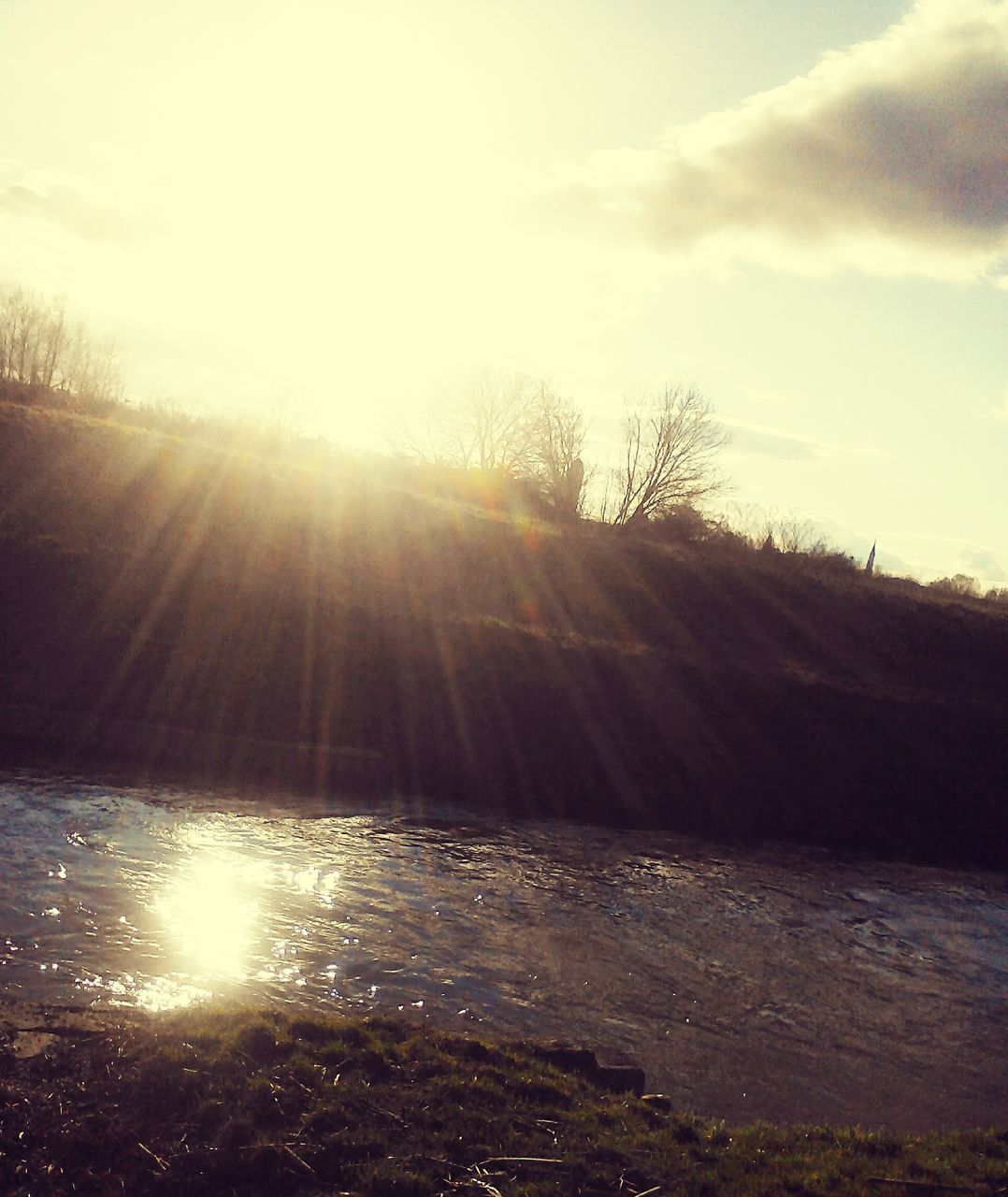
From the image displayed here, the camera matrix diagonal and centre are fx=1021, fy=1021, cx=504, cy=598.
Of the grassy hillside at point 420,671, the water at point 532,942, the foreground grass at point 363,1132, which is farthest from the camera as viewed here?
the grassy hillside at point 420,671

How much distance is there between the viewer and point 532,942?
11.3 metres

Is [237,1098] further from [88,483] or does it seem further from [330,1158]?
[88,483]

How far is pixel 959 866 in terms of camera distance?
767 inches

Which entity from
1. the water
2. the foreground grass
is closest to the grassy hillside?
the water

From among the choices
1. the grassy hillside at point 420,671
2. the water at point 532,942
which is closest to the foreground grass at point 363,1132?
the water at point 532,942

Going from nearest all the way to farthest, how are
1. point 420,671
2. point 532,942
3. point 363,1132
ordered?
point 363,1132 < point 532,942 < point 420,671

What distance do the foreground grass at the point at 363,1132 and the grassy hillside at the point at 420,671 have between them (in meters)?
10.5

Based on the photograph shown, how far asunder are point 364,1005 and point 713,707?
15454 mm

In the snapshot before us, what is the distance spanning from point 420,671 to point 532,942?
1024 centimetres

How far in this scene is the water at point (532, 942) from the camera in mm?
8805

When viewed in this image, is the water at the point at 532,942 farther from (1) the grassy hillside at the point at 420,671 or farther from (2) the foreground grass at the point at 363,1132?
(1) the grassy hillside at the point at 420,671

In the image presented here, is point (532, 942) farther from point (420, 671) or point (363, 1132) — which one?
point (420, 671)

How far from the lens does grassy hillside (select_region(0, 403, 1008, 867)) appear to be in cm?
1828

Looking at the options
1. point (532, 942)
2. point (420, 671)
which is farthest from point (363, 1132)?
point (420, 671)
